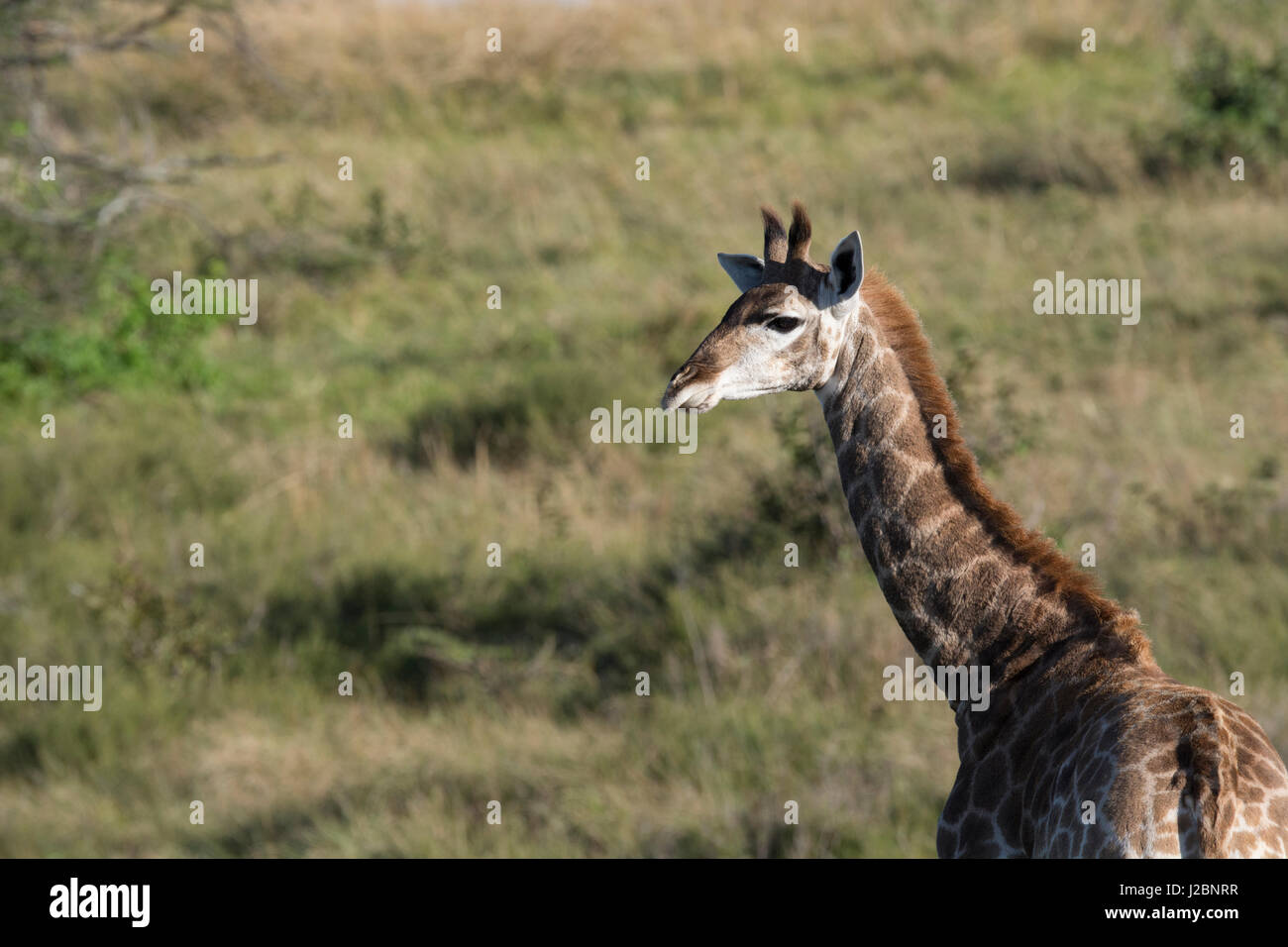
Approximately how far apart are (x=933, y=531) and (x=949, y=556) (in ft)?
0.29

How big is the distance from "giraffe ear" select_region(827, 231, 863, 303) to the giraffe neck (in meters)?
0.16

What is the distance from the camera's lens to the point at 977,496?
441 cm

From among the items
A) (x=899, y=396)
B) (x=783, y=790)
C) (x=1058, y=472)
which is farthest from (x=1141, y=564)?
(x=899, y=396)

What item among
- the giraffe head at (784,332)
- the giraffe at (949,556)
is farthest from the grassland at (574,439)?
the giraffe head at (784,332)

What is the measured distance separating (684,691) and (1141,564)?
3061mm

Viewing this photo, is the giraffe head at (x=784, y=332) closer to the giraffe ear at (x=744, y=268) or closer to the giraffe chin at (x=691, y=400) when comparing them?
the giraffe chin at (x=691, y=400)

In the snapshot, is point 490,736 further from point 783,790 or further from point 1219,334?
point 1219,334

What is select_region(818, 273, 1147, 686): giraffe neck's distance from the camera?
4.31 metres

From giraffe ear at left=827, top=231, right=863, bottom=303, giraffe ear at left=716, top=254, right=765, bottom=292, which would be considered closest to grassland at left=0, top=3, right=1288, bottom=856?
giraffe ear at left=716, top=254, right=765, bottom=292

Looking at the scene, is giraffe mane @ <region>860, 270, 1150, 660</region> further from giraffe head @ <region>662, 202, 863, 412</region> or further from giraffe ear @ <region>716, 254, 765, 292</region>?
giraffe ear @ <region>716, 254, 765, 292</region>

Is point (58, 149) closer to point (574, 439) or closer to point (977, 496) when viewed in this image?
point (574, 439)

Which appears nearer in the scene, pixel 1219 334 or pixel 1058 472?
pixel 1058 472
